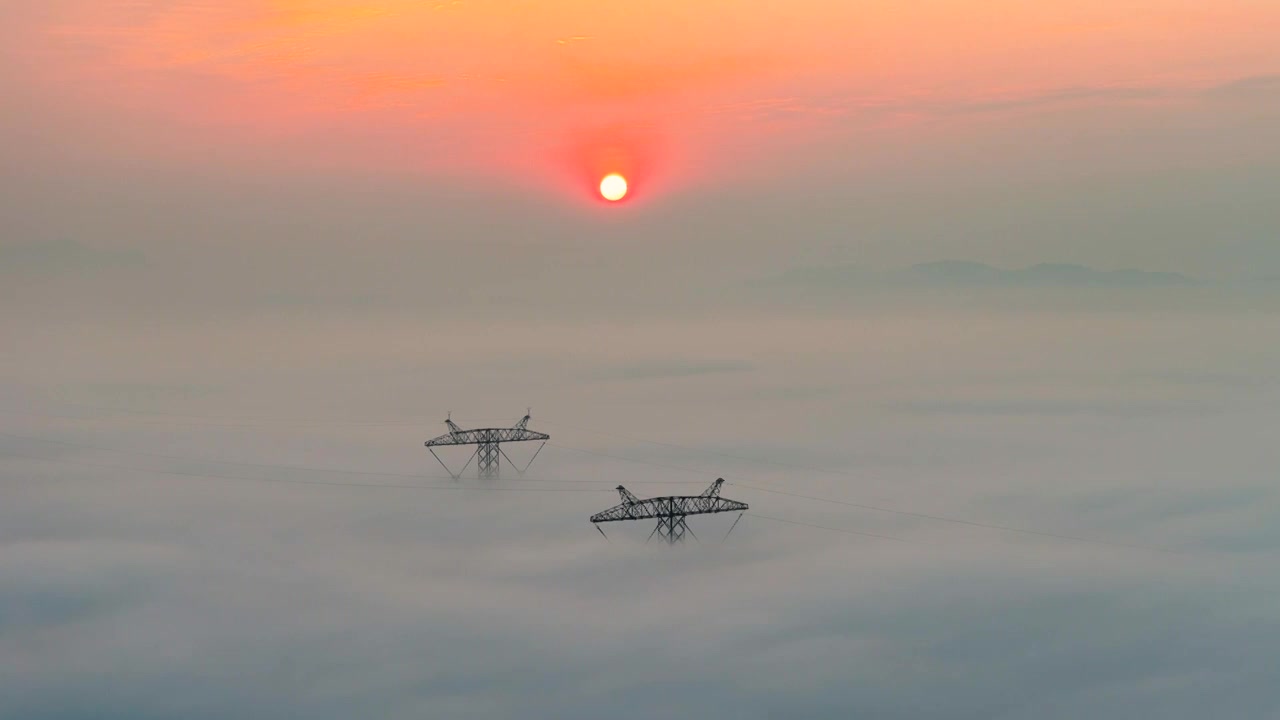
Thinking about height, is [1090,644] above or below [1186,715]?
above

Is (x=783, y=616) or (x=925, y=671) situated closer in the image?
(x=925, y=671)

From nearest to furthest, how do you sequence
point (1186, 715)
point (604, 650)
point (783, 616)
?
point (1186, 715)
point (604, 650)
point (783, 616)

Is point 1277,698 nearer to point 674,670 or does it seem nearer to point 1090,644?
point 1090,644

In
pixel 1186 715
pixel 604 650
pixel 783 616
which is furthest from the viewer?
pixel 783 616

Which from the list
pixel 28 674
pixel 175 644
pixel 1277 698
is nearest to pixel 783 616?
pixel 1277 698

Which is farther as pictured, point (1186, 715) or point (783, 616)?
point (783, 616)

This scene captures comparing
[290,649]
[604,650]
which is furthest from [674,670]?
[290,649]

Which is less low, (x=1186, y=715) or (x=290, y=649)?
(x=290, y=649)

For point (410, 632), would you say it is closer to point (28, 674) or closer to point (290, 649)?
point (290, 649)
